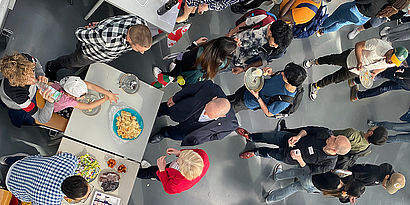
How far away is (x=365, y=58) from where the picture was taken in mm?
4148

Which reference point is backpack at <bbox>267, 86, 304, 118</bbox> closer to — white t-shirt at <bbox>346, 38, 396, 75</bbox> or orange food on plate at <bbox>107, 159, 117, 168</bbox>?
white t-shirt at <bbox>346, 38, 396, 75</bbox>

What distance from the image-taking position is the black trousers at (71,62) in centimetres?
333

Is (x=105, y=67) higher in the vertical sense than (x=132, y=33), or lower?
lower

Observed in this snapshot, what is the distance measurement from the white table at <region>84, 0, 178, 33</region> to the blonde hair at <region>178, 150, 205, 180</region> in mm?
1376

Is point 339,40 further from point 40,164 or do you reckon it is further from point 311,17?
point 40,164

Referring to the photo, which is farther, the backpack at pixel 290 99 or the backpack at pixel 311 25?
the backpack at pixel 311 25

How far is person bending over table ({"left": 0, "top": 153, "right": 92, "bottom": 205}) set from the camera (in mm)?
2541

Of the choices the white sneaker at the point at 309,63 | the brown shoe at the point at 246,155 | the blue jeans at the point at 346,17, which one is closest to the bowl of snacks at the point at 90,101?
the brown shoe at the point at 246,155

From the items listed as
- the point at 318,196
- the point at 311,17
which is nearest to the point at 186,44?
the point at 311,17

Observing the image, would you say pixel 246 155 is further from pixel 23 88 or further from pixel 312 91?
pixel 23 88

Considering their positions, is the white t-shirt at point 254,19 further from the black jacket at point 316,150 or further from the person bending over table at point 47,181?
the person bending over table at point 47,181

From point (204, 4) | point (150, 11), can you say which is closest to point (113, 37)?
point (150, 11)

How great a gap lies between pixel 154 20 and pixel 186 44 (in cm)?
119

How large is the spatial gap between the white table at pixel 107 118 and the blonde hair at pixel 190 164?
554mm
